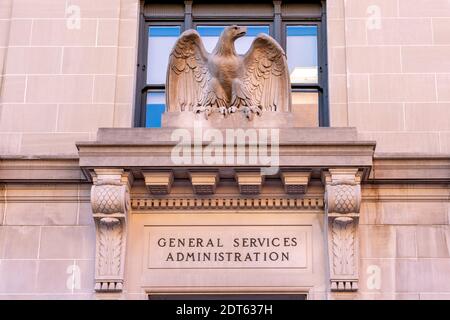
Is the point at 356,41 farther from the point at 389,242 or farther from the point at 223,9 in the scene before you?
the point at 389,242

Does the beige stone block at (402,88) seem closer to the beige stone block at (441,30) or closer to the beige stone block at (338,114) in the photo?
the beige stone block at (338,114)

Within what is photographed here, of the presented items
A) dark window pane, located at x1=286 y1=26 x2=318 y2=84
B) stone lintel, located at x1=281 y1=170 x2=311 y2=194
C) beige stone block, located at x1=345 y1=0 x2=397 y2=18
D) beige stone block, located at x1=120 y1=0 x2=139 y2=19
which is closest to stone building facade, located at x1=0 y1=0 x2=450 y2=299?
stone lintel, located at x1=281 y1=170 x2=311 y2=194

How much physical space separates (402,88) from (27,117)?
5.97 meters

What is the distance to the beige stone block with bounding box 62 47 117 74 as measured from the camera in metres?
15.0

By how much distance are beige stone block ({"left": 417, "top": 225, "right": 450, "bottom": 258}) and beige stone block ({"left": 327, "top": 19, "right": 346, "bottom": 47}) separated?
135 inches

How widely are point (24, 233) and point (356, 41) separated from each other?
6102mm

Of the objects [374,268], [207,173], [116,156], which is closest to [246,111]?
[207,173]

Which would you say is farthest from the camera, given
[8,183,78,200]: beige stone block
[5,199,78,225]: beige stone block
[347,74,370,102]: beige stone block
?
[347,74,370,102]: beige stone block

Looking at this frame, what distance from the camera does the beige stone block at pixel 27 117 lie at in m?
14.6

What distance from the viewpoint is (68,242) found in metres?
13.8

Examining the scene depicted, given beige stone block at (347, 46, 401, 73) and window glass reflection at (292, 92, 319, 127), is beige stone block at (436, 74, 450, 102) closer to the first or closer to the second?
beige stone block at (347, 46, 401, 73)

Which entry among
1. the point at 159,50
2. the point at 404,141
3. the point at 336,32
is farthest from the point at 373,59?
the point at 159,50

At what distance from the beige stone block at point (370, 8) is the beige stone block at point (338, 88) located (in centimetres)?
Answer: 115

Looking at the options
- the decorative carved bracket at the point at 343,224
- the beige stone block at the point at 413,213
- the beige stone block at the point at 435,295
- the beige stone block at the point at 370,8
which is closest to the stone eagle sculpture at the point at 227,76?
the decorative carved bracket at the point at 343,224
